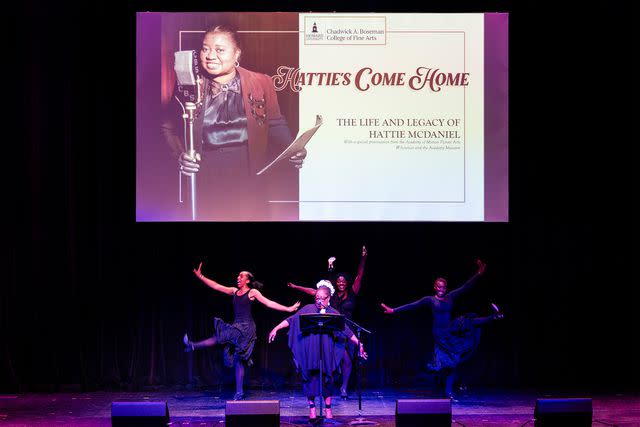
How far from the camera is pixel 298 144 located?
418 inches

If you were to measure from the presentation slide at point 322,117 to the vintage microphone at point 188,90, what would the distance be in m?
0.01

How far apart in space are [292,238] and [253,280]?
2.40ft

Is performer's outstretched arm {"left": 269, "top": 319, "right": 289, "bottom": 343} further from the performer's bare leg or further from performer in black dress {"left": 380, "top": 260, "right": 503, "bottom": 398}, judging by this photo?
performer in black dress {"left": 380, "top": 260, "right": 503, "bottom": 398}

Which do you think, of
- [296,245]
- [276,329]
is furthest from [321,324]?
[296,245]

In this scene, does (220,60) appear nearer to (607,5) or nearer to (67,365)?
(67,365)

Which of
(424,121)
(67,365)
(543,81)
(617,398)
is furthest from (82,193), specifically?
(617,398)

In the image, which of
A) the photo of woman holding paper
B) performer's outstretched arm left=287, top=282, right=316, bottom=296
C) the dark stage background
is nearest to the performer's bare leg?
the dark stage background

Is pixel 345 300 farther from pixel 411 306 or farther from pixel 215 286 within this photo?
pixel 215 286

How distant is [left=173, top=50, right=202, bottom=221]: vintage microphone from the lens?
10625 mm

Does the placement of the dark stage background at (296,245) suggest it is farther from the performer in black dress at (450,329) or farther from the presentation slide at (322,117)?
the performer in black dress at (450,329)

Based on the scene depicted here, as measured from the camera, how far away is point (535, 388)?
1096 cm

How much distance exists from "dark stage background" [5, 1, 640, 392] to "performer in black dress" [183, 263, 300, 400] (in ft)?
2.54

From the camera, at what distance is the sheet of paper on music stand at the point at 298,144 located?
34.8 ft

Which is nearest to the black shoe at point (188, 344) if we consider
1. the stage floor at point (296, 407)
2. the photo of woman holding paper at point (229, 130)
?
the stage floor at point (296, 407)
